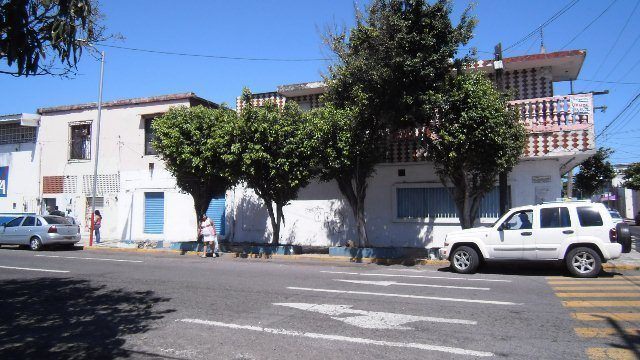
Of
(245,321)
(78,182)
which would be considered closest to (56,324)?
(245,321)

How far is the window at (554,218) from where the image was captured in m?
11.9

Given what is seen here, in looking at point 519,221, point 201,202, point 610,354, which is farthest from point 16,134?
point 610,354

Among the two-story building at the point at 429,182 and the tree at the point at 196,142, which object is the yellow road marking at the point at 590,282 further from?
the tree at the point at 196,142

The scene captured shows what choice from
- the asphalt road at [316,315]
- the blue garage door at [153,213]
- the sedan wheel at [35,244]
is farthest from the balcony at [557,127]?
the sedan wheel at [35,244]

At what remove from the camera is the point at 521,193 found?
17281mm

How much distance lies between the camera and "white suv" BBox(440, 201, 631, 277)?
37.7 feet

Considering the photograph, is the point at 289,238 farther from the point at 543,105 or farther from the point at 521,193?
the point at 543,105

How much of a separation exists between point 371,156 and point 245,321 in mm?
10191

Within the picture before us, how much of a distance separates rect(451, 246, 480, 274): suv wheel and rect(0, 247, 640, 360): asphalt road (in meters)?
0.30

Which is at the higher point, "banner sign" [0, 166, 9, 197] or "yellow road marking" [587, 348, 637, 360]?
"banner sign" [0, 166, 9, 197]

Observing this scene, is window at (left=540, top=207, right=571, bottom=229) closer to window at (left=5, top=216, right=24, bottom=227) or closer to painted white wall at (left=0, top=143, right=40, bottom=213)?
window at (left=5, top=216, right=24, bottom=227)

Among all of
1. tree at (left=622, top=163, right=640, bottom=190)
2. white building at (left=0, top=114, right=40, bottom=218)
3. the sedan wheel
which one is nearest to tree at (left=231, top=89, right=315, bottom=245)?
the sedan wheel

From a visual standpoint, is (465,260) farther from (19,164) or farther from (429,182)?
(19,164)

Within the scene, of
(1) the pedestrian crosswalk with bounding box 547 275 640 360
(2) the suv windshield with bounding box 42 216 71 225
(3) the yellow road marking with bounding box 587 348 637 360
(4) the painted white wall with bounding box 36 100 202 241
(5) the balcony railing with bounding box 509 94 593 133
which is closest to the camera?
(3) the yellow road marking with bounding box 587 348 637 360
